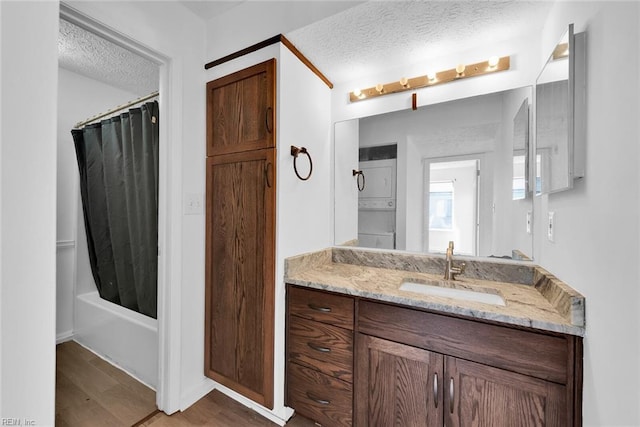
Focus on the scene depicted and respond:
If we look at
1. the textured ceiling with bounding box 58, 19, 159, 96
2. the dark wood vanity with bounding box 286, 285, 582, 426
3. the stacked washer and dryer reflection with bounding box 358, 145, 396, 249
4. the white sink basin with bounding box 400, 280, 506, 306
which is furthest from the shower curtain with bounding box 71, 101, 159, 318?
the white sink basin with bounding box 400, 280, 506, 306

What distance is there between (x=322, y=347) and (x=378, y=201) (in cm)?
98

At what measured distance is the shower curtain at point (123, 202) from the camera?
1.91 m

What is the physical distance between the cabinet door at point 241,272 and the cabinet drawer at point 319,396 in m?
0.13

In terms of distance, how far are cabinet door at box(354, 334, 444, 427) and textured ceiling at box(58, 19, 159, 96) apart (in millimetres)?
2165

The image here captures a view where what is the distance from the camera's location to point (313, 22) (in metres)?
1.37

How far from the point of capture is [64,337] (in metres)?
2.36

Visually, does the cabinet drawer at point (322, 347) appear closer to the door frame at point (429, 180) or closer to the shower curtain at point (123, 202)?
the door frame at point (429, 180)

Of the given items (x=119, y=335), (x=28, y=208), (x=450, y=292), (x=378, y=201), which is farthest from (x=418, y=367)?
(x=119, y=335)

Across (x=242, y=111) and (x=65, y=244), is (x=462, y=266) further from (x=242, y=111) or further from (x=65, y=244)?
(x=65, y=244)

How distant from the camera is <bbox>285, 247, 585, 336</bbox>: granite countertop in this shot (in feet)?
3.15

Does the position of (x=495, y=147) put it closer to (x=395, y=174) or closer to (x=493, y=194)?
(x=493, y=194)

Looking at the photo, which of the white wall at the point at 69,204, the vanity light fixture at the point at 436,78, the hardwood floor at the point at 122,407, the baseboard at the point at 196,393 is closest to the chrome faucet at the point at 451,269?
the vanity light fixture at the point at 436,78

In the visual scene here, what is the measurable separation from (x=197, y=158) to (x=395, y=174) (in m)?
1.29

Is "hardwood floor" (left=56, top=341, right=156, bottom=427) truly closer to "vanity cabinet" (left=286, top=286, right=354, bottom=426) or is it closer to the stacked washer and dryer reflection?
"vanity cabinet" (left=286, top=286, right=354, bottom=426)
